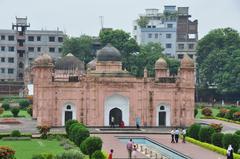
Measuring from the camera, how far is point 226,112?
59.6m

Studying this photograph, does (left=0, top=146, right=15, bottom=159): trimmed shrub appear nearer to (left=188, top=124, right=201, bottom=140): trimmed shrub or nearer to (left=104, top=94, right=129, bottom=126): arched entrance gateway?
(left=188, top=124, right=201, bottom=140): trimmed shrub

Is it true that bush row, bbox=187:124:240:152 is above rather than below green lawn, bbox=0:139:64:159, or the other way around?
above

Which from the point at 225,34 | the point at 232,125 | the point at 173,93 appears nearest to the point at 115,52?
the point at 173,93

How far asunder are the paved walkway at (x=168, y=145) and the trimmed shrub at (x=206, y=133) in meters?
0.91

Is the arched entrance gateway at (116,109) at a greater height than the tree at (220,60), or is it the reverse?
the tree at (220,60)

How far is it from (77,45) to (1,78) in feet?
42.6

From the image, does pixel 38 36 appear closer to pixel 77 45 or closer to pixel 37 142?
pixel 77 45

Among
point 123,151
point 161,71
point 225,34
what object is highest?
point 225,34

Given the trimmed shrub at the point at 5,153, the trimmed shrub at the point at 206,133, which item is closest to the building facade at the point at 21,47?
the trimmed shrub at the point at 206,133

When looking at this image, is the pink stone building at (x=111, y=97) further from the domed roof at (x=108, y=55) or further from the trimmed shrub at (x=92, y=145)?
the trimmed shrub at (x=92, y=145)

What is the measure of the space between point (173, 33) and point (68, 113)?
52971 mm

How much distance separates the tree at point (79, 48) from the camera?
286 ft

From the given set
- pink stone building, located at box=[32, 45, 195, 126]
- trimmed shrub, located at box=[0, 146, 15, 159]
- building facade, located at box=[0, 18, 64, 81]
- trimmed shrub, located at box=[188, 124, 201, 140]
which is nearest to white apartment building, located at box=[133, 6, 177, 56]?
building facade, located at box=[0, 18, 64, 81]

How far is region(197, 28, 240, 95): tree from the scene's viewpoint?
251 feet
